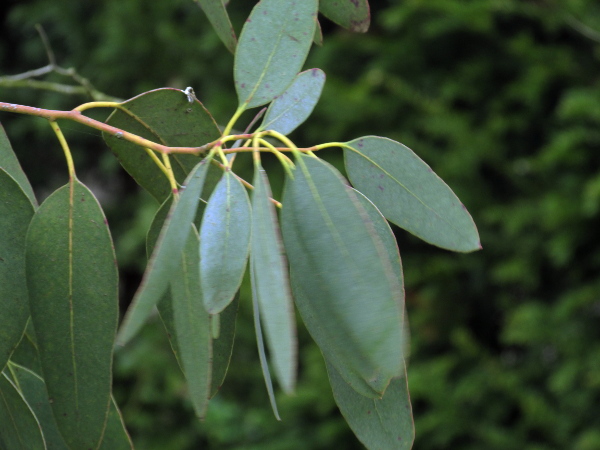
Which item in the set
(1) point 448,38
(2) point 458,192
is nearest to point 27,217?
(2) point 458,192

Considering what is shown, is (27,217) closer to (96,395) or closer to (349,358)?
(96,395)

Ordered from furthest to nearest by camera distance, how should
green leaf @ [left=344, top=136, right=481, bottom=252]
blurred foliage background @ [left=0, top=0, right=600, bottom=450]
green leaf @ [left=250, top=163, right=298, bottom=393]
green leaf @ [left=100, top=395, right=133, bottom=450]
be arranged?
blurred foliage background @ [left=0, top=0, right=600, bottom=450], green leaf @ [left=100, top=395, right=133, bottom=450], green leaf @ [left=344, top=136, right=481, bottom=252], green leaf @ [left=250, top=163, right=298, bottom=393]

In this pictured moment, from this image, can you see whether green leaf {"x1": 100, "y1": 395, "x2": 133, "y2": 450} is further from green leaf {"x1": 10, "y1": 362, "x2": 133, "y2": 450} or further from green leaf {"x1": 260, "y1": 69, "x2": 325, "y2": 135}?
green leaf {"x1": 260, "y1": 69, "x2": 325, "y2": 135}

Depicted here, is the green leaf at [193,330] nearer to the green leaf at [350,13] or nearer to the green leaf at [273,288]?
the green leaf at [273,288]

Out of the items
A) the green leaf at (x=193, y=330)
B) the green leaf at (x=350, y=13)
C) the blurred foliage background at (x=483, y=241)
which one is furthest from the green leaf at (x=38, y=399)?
the blurred foliage background at (x=483, y=241)

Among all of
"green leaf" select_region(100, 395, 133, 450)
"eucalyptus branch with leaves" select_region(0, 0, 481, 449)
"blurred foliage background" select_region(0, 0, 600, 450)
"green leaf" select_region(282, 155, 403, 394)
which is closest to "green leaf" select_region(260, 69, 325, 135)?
"eucalyptus branch with leaves" select_region(0, 0, 481, 449)

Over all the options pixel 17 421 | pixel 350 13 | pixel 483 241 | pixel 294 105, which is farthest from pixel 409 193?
pixel 483 241

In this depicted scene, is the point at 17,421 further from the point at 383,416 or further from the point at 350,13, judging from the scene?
the point at 350,13
